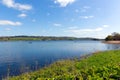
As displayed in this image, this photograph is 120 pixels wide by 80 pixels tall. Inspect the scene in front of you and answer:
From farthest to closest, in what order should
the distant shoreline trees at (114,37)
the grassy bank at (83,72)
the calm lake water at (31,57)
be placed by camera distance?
the distant shoreline trees at (114,37), the calm lake water at (31,57), the grassy bank at (83,72)

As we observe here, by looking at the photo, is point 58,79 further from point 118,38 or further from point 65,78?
point 118,38

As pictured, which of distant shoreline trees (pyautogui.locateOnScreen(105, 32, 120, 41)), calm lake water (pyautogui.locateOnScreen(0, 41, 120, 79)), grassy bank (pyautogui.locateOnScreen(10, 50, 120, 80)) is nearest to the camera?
grassy bank (pyautogui.locateOnScreen(10, 50, 120, 80))

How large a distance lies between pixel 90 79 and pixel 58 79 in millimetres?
1573

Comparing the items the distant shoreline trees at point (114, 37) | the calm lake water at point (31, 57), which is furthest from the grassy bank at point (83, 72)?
the distant shoreline trees at point (114, 37)

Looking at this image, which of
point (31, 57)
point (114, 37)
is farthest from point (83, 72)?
point (114, 37)

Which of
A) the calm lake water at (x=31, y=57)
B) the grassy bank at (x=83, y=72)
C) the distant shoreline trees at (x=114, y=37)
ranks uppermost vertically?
the distant shoreline trees at (x=114, y=37)

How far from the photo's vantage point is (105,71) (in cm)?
986

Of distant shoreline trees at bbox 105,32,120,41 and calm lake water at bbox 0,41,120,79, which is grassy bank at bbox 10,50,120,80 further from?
distant shoreline trees at bbox 105,32,120,41

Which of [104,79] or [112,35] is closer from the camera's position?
[104,79]

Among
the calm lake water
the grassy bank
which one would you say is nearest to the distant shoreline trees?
the calm lake water

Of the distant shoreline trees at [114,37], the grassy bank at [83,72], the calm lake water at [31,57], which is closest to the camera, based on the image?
the grassy bank at [83,72]

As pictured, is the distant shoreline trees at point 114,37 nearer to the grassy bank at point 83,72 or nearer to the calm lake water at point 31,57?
the calm lake water at point 31,57

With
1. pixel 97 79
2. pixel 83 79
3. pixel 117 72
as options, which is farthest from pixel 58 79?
pixel 117 72

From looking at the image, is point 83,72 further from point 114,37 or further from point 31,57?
point 114,37
